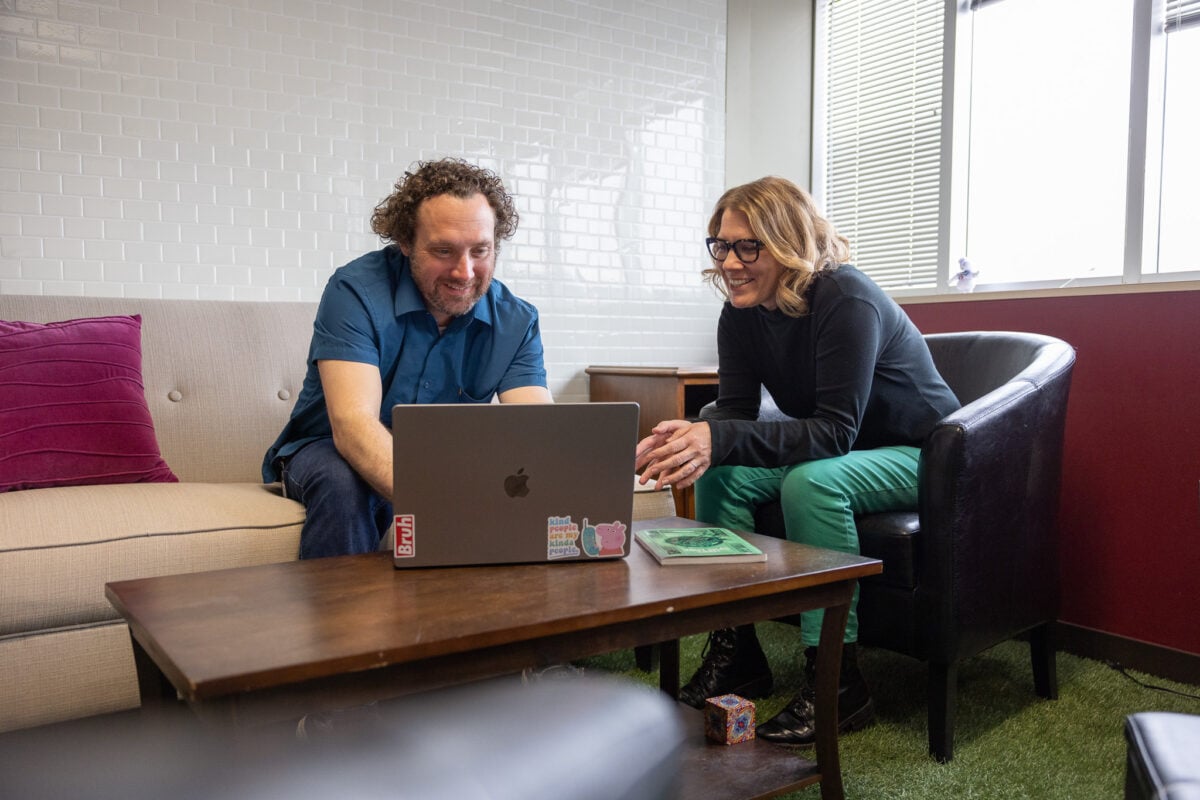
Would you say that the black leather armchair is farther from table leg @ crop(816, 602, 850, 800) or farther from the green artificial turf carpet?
table leg @ crop(816, 602, 850, 800)

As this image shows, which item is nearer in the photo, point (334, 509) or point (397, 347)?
point (334, 509)

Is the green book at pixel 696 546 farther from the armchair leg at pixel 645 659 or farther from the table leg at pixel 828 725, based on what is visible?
the armchair leg at pixel 645 659

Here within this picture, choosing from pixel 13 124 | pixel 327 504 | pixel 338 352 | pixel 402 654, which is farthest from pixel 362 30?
pixel 402 654

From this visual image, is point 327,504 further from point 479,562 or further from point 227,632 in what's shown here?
point 227,632

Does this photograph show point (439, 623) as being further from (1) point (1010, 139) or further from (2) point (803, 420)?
(1) point (1010, 139)

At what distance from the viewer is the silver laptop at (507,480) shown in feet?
3.95

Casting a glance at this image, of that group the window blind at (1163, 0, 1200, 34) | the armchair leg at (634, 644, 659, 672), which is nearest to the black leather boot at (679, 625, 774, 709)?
the armchair leg at (634, 644, 659, 672)

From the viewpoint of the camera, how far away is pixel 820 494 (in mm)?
1794

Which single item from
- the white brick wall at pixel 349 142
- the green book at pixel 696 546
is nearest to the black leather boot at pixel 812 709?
the green book at pixel 696 546

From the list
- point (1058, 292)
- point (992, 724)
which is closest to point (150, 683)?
point (992, 724)

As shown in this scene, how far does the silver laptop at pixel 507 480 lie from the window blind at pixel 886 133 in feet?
7.75

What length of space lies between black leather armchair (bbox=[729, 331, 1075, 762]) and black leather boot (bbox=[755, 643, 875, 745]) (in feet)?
0.30

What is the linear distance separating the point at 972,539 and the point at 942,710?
332mm

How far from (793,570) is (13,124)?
7.84 feet
